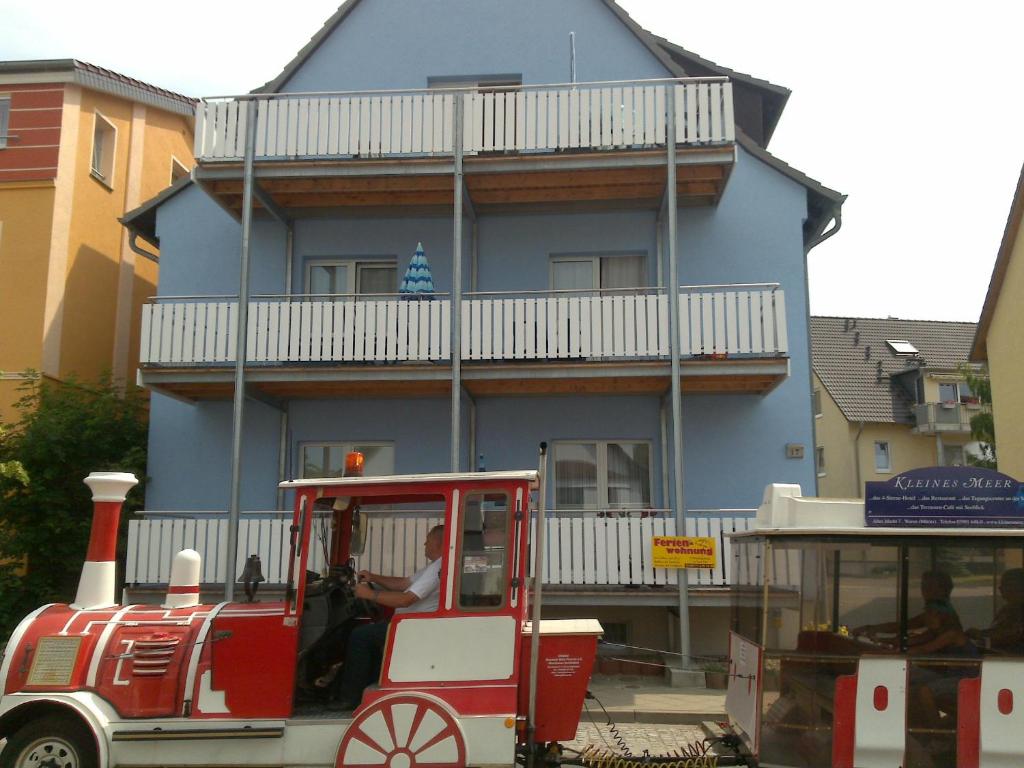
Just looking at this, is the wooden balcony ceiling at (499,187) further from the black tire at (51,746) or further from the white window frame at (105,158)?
the black tire at (51,746)

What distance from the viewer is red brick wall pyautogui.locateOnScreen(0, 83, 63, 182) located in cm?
1555

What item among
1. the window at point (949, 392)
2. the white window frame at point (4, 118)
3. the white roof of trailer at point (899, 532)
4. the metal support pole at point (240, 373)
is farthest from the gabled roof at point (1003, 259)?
the window at point (949, 392)

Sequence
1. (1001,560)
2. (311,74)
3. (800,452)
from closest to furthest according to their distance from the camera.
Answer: (1001,560) < (800,452) < (311,74)

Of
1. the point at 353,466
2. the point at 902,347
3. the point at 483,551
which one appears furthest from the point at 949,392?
the point at 483,551

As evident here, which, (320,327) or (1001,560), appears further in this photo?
(320,327)

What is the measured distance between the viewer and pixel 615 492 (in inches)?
542

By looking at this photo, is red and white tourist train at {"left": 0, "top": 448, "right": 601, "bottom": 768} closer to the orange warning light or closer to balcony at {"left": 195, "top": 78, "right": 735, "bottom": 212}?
the orange warning light

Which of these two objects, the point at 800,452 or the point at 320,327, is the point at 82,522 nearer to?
the point at 320,327

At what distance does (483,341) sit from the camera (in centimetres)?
1266

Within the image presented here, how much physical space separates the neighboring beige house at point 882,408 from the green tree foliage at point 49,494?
27.1 metres

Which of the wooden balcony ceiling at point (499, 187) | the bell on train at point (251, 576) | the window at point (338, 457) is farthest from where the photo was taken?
the window at point (338, 457)

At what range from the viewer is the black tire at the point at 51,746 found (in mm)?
5715

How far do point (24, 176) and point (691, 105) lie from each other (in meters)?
11.0

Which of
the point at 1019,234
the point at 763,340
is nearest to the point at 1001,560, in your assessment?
the point at 763,340
